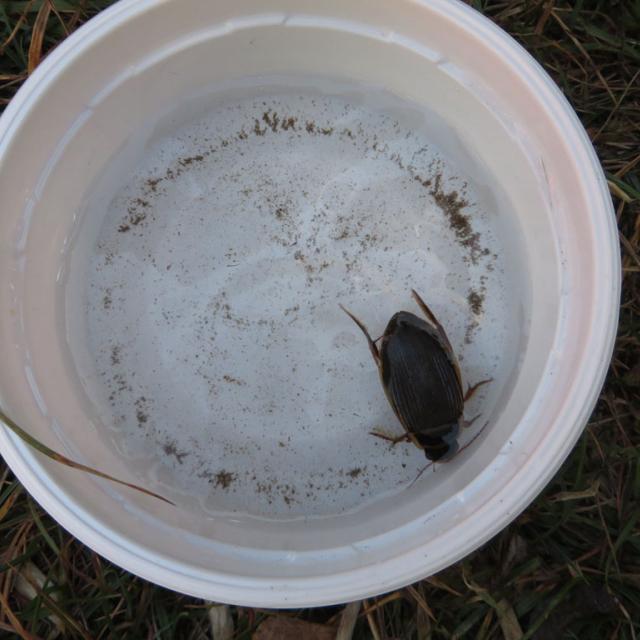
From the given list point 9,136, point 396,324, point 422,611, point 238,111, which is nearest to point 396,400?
point 396,324

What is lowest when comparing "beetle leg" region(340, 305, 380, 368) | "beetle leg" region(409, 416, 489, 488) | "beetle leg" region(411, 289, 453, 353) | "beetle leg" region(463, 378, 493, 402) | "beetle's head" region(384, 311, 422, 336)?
"beetle leg" region(409, 416, 489, 488)

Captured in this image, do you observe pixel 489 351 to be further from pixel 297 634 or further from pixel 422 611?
pixel 297 634

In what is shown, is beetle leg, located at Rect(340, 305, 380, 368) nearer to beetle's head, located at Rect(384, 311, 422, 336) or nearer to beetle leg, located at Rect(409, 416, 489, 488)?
beetle's head, located at Rect(384, 311, 422, 336)

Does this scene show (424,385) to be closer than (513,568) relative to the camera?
Yes

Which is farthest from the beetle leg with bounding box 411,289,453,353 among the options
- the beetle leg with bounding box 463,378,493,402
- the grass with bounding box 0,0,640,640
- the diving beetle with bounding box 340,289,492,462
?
the grass with bounding box 0,0,640,640

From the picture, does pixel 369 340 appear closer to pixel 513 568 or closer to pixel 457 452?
pixel 457 452

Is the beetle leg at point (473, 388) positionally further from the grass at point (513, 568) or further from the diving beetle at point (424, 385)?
the grass at point (513, 568)

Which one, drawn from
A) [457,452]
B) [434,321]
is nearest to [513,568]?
[457,452]

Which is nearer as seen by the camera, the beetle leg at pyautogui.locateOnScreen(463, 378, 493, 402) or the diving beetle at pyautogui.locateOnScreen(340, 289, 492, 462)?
the diving beetle at pyautogui.locateOnScreen(340, 289, 492, 462)
